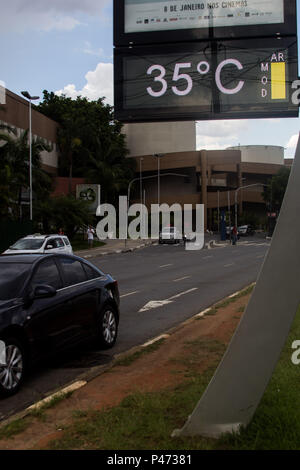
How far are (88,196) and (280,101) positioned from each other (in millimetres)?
46952

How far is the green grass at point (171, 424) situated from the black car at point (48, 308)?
158 centimetres

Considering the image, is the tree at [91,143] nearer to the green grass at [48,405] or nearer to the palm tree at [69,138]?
the palm tree at [69,138]

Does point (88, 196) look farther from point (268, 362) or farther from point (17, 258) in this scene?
point (268, 362)

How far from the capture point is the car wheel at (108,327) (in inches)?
344

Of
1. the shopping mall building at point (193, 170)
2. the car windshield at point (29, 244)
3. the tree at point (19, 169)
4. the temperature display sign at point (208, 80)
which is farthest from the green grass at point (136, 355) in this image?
the shopping mall building at point (193, 170)

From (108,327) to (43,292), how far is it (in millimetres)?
2059

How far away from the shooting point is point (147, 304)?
14.0 m

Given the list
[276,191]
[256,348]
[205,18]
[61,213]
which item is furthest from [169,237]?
[256,348]

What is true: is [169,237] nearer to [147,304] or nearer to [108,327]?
[147,304]

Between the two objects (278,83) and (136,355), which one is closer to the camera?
(136,355)

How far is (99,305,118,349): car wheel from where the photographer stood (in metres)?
8.73

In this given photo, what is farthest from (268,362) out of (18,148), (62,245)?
(18,148)

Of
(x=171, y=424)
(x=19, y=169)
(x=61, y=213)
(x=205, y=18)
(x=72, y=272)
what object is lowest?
(x=171, y=424)
